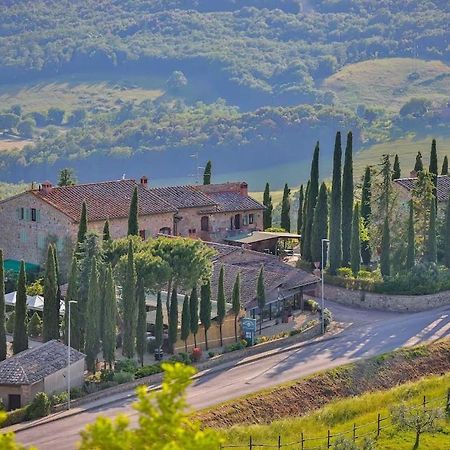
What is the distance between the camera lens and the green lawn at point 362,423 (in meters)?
56.1

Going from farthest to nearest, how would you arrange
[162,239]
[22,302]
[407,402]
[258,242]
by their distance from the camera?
[258,242] < [162,239] < [22,302] < [407,402]

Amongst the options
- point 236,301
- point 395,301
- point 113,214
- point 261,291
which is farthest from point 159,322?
point 113,214

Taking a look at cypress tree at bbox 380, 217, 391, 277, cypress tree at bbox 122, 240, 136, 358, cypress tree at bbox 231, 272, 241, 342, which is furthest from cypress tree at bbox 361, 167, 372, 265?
cypress tree at bbox 122, 240, 136, 358

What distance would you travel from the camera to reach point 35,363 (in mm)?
63844

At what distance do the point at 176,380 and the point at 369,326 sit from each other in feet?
170

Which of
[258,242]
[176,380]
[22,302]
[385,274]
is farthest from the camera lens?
[258,242]

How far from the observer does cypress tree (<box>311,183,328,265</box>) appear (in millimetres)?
89938

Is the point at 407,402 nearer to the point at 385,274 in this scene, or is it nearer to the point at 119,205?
the point at 385,274

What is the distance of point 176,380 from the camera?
91.7 ft

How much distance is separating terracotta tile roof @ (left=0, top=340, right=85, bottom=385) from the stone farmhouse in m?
22.2

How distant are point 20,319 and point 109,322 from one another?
4.54 metres

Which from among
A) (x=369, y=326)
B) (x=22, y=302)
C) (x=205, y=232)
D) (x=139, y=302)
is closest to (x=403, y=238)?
(x=369, y=326)

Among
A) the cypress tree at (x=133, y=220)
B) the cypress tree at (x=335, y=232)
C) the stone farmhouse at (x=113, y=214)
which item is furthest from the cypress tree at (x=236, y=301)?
the stone farmhouse at (x=113, y=214)

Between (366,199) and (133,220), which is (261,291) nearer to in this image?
(133,220)
